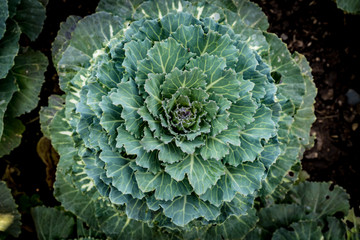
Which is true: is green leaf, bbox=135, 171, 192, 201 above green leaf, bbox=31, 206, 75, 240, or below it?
above

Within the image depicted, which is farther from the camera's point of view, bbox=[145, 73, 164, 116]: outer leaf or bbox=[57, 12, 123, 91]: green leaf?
bbox=[57, 12, 123, 91]: green leaf

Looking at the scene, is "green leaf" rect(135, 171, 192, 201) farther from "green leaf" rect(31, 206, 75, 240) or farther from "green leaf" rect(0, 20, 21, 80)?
"green leaf" rect(31, 206, 75, 240)

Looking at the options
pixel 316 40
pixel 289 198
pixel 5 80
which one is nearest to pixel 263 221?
pixel 289 198

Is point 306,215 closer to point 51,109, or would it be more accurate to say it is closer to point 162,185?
point 162,185

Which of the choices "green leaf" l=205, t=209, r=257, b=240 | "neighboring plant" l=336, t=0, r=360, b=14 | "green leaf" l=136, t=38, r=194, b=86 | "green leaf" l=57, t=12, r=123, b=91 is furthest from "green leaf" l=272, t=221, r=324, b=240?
"green leaf" l=57, t=12, r=123, b=91

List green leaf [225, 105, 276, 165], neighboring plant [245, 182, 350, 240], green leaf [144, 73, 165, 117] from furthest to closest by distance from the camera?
neighboring plant [245, 182, 350, 240], green leaf [225, 105, 276, 165], green leaf [144, 73, 165, 117]
